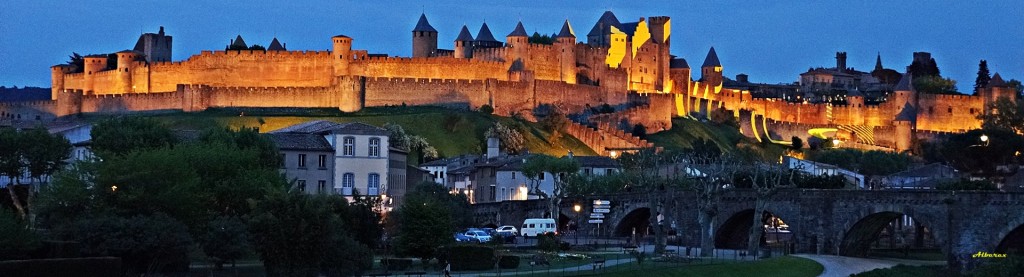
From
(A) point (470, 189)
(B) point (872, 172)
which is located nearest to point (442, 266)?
(A) point (470, 189)

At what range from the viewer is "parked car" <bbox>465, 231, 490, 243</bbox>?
6454cm

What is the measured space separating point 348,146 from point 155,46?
95755mm

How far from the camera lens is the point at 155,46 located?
16562 cm

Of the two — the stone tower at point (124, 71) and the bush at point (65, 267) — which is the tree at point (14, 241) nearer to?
the bush at point (65, 267)

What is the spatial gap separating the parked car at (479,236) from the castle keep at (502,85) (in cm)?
6325

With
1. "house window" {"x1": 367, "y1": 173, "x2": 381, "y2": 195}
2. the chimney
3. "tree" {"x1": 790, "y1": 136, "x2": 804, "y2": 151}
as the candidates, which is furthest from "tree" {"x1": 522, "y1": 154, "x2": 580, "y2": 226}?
"tree" {"x1": 790, "y1": 136, "x2": 804, "y2": 151}

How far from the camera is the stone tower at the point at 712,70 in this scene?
169500 mm

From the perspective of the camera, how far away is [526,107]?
458 ft

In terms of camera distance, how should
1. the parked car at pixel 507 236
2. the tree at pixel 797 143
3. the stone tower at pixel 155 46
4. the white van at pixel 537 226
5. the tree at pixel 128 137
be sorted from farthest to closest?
the stone tower at pixel 155 46
the tree at pixel 797 143
the white van at pixel 537 226
the parked car at pixel 507 236
the tree at pixel 128 137

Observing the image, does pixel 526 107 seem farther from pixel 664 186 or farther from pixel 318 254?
pixel 318 254

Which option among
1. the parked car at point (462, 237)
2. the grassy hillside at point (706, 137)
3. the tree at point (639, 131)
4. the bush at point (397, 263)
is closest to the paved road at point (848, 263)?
the parked car at point (462, 237)

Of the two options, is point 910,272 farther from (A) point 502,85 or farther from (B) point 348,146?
(A) point 502,85

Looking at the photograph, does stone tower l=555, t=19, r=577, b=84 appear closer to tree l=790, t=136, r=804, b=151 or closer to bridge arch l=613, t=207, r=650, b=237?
tree l=790, t=136, r=804, b=151

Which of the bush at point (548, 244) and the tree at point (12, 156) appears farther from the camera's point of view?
the tree at point (12, 156)
